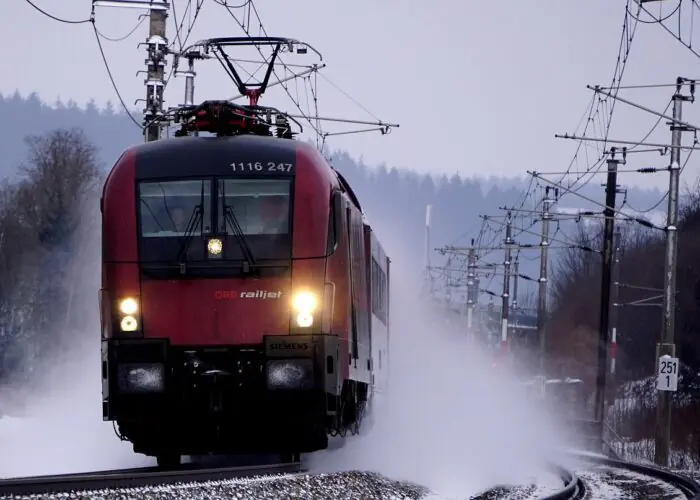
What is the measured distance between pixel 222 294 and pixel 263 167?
1542 millimetres

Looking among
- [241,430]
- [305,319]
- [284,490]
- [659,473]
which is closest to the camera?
[284,490]

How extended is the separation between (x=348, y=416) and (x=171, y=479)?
510 cm

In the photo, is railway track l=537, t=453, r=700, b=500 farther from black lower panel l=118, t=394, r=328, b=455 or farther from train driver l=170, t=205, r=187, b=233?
train driver l=170, t=205, r=187, b=233

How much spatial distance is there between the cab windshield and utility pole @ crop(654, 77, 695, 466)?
1905 cm

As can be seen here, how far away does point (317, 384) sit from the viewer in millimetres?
15133

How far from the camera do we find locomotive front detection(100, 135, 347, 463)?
15.1 meters

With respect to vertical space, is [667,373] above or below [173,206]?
below

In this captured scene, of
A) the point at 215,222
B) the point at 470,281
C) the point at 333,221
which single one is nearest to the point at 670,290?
the point at 333,221

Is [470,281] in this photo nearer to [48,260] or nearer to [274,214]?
[48,260]

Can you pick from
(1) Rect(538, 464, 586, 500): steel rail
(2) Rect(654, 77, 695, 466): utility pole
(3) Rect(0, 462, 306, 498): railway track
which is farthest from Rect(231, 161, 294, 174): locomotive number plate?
(2) Rect(654, 77, 695, 466): utility pole

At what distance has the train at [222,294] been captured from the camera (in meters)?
15.1

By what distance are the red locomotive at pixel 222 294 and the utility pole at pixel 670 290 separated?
18.4 metres

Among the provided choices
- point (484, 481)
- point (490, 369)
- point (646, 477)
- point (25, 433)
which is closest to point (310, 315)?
point (484, 481)

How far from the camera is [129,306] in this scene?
1520 cm
